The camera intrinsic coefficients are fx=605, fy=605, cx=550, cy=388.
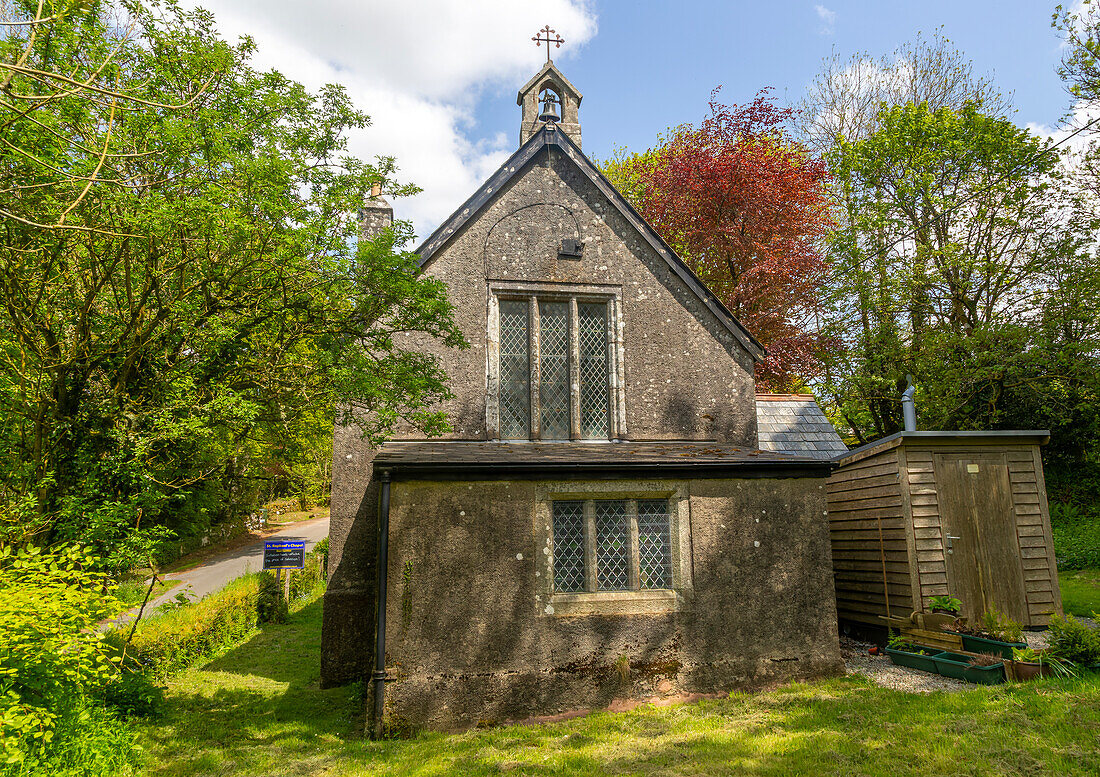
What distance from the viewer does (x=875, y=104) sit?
2350 cm

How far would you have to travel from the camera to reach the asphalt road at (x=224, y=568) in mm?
18312

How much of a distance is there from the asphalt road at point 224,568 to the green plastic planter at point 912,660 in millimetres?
15433

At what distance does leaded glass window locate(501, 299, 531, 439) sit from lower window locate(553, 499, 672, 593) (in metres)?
2.18

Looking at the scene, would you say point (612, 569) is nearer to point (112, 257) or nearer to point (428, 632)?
point (428, 632)

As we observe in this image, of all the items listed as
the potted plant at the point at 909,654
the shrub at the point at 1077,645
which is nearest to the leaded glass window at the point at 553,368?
the potted plant at the point at 909,654

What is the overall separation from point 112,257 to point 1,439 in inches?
95.0

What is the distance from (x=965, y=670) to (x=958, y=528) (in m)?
2.87

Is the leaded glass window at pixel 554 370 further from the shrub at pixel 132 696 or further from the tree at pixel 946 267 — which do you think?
the tree at pixel 946 267

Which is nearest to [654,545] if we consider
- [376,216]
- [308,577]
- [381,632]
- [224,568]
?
[381,632]

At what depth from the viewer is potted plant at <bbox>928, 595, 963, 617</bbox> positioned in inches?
341

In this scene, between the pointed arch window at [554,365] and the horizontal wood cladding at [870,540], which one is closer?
the horizontal wood cladding at [870,540]

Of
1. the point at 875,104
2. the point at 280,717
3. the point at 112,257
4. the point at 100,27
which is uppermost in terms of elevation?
the point at 875,104

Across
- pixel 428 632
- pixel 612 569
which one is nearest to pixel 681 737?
pixel 612 569

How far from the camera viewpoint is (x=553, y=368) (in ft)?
32.8
